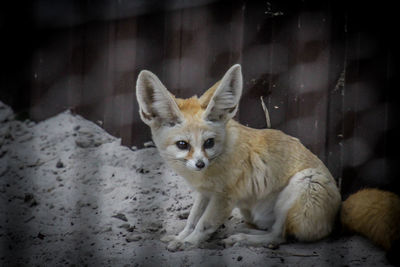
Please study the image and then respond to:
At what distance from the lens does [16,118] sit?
122 inches

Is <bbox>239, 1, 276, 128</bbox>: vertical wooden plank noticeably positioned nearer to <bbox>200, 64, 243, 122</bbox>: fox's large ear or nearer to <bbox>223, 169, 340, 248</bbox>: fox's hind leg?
<bbox>200, 64, 243, 122</bbox>: fox's large ear

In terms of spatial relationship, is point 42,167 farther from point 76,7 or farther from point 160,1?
Answer: point 160,1

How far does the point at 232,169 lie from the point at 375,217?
0.60 meters

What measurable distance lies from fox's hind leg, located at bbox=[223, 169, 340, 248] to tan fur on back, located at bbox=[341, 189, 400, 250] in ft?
0.24

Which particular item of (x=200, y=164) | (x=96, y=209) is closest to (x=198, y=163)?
(x=200, y=164)

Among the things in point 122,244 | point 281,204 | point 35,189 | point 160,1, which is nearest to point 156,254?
point 122,244

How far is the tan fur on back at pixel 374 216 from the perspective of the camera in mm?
2061

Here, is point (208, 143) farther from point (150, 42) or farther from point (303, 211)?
point (150, 42)

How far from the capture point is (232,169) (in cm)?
226

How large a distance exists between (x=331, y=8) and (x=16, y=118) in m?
1.84

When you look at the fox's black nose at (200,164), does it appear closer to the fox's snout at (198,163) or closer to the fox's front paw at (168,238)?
the fox's snout at (198,163)

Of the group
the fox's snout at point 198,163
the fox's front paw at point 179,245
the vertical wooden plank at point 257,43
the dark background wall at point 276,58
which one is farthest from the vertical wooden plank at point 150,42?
the fox's front paw at point 179,245

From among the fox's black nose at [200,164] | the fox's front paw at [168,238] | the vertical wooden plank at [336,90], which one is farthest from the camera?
the vertical wooden plank at [336,90]

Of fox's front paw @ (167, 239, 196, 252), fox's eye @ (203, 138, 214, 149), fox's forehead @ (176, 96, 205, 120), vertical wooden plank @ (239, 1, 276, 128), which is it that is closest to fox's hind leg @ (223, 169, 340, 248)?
fox's front paw @ (167, 239, 196, 252)
